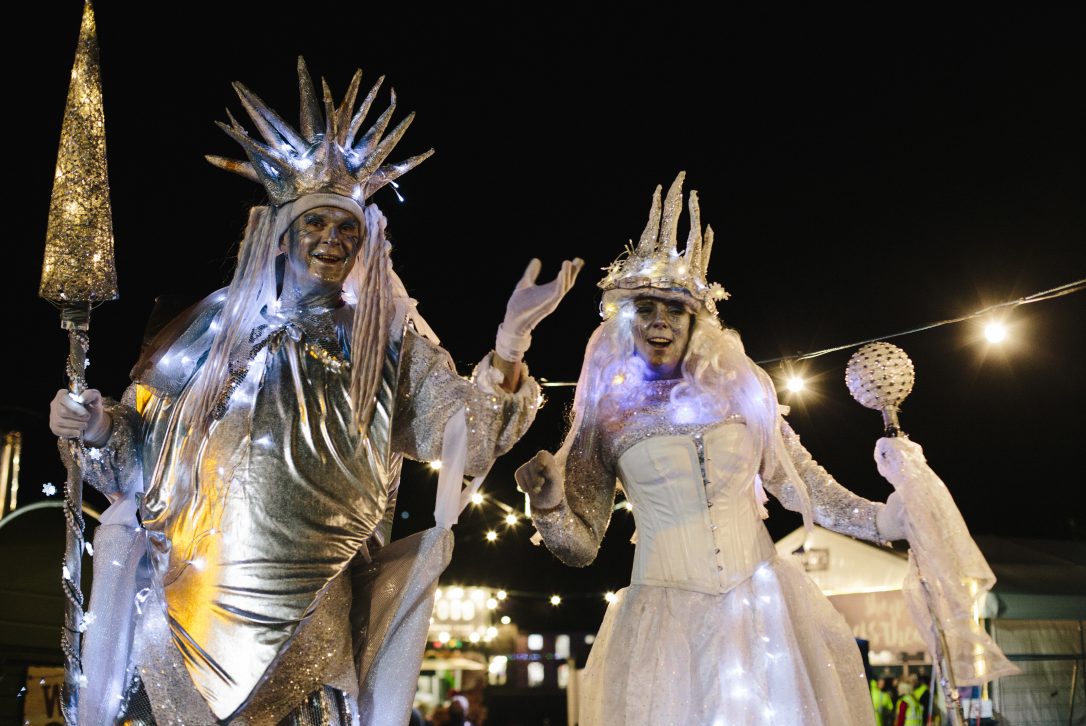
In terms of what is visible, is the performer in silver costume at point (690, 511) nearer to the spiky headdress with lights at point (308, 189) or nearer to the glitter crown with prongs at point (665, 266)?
the glitter crown with prongs at point (665, 266)

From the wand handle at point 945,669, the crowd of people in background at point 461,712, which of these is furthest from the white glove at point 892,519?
the crowd of people in background at point 461,712

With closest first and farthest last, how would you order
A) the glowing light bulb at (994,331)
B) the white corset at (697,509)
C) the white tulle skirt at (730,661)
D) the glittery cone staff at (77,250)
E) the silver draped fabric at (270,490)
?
the silver draped fabric at (270,490)
the glittery cone staff at (77,250)
the white tulle skirt at (730,661)
the white corset at (697,509)
the glowing light bulb at (994,331)

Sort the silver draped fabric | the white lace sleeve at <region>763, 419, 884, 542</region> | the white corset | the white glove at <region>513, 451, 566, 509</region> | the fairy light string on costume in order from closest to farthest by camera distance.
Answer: the silver draped fabric < the white glove at <region>513, 451, 566, 509</region> < the white corset < the white lace sleeve at <region>763, 419, 884, 542</region> < the fairy light string on costume

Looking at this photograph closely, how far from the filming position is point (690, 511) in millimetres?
A: 3537

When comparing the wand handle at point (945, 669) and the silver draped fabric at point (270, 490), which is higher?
the silver draped fabric at point (270, 490)

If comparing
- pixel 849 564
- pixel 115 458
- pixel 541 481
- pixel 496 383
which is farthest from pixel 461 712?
pixel 496 383

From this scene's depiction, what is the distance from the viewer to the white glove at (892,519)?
379 centimetres

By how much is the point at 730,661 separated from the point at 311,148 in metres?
2.00

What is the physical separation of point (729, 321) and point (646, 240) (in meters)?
4.67

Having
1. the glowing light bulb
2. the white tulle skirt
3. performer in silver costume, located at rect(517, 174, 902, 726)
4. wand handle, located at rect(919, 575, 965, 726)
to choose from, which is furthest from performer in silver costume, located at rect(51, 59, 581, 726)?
the glowing light bulb

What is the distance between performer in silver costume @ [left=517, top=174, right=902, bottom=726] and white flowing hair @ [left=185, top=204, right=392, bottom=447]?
767 mm

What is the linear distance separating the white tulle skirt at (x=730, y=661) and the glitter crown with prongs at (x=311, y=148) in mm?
1681

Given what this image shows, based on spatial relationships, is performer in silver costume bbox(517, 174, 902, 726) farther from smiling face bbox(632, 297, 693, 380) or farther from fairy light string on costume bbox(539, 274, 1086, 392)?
fairy light string on costume bbox(539, 274, 1086, 392)

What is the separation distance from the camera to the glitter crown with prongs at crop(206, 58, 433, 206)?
2.89m
